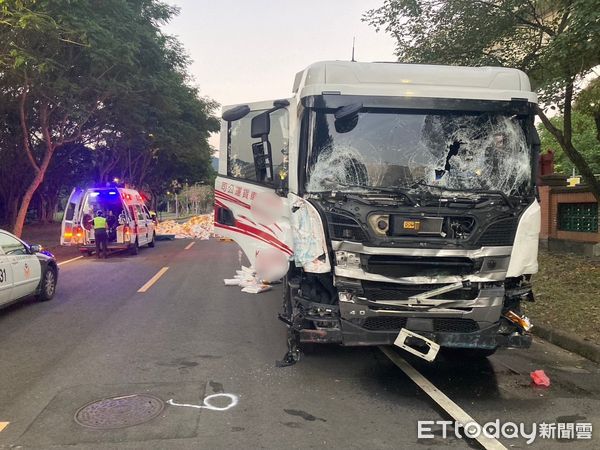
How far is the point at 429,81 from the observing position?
5277 mm

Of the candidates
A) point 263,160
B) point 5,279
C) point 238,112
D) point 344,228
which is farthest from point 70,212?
point 344,228

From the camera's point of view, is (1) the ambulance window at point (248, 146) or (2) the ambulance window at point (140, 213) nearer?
(1) the ambulance window at point (248, 146)

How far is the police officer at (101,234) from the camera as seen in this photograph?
54.6ft

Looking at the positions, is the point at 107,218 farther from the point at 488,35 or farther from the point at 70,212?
the point at 488,35

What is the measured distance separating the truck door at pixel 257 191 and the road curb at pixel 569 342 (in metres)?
3.74

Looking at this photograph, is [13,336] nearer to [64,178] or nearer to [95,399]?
[95,399]

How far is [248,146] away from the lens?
6.57 meters

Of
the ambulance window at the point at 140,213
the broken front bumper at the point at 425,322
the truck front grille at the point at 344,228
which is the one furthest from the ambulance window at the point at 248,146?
the ambulance window at the point at 140,213

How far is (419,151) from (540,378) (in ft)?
8.50

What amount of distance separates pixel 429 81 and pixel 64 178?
136 ft

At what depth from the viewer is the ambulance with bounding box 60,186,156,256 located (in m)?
17.1

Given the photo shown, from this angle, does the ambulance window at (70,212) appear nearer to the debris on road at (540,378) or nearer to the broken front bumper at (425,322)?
the broken front bumper at (425,322)

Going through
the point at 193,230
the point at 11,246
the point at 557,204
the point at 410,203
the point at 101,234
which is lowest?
the point at 193,230

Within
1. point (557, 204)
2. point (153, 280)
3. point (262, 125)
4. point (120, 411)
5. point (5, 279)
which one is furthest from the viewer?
point (557, 204)
